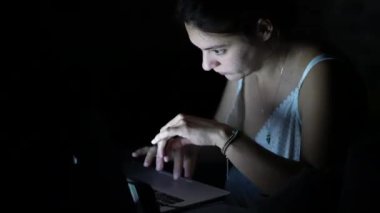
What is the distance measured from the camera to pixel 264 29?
1355 mm

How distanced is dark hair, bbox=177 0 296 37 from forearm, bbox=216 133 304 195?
0.27 metres

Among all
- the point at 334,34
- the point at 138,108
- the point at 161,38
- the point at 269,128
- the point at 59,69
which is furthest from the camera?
the point at 334,34

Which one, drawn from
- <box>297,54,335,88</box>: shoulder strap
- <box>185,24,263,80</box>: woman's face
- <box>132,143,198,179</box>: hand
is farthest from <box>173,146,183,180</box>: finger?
<box>297,54,335,88</box>: shoulder strap

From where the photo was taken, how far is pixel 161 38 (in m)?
2.25

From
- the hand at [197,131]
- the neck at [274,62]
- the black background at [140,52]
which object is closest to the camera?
the hand at [197,131]

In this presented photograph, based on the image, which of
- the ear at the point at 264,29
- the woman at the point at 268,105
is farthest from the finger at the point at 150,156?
the ear at the point at 264,29

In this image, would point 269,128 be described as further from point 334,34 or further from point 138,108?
point 334,34

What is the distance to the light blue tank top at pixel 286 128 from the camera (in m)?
1.38

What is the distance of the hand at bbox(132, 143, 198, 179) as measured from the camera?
1.29 metres

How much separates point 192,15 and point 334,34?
53.1 inches

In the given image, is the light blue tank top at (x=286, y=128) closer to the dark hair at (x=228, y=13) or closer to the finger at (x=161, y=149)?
the dark hair at (x=228, y=13)

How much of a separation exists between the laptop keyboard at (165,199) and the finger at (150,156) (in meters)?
0.18

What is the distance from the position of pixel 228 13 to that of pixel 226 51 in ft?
0.33

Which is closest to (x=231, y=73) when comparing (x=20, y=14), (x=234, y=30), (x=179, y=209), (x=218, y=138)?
(x=234, y=30)
